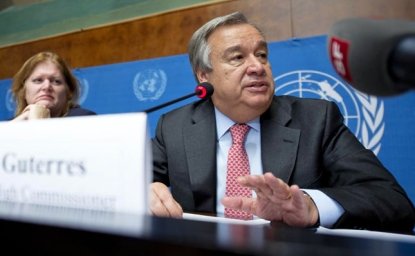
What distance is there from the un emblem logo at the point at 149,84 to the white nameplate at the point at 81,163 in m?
2.02

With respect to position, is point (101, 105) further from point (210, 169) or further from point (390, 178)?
point (390, 178)

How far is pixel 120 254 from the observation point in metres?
0.36

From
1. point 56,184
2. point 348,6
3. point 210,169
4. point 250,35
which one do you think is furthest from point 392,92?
point 348,6

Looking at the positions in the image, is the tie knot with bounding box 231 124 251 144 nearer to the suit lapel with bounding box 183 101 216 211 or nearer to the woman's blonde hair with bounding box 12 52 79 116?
the suit lapel with bounding box 183 101 216 211

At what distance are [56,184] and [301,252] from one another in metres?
0.36

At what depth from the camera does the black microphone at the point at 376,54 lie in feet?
1.18

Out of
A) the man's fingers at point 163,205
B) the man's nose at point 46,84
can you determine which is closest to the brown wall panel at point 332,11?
the man's nose at point 46,84

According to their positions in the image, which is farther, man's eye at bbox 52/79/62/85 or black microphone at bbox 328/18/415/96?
man's eye at bbox 52/79/62/85

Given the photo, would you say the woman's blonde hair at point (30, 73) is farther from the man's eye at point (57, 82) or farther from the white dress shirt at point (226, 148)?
the white dress shirt at point (226, 148)

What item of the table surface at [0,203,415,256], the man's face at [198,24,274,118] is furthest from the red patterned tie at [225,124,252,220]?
the table surface at [0,203,415,256]

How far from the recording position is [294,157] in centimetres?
133

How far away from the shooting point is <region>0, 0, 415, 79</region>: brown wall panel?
2132 mm

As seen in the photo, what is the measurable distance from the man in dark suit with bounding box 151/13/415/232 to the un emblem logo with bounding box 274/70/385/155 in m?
0.58

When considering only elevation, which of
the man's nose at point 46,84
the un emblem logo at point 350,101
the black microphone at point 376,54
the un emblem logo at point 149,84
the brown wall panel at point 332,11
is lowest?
the black microphone at point 376,54
